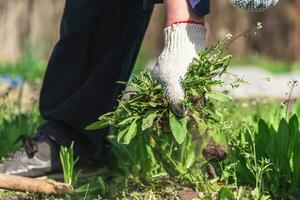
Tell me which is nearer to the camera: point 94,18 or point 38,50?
point 94,18

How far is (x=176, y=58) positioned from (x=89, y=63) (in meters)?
1.01

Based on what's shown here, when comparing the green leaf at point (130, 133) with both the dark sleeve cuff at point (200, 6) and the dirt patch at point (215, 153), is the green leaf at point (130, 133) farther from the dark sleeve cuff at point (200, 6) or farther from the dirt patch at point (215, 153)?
the dark sleeve cuff at point (200, 6)

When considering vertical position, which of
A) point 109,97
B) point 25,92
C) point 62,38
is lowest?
point 25,92

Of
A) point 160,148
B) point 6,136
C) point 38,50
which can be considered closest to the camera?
point 160,148

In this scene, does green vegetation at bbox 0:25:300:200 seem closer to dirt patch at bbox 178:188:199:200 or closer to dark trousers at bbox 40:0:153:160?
dirt patch at bbox 178:188:199:200

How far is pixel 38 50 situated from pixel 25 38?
1.51 meters

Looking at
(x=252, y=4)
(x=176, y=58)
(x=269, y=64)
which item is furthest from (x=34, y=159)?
(x=269, y=64)

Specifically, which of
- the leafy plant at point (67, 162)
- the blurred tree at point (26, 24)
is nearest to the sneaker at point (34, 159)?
the leafy plant at point (67, 162)

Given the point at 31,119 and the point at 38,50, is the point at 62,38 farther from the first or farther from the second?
the point at 38,50

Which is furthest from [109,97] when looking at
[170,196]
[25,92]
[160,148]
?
[25,92]

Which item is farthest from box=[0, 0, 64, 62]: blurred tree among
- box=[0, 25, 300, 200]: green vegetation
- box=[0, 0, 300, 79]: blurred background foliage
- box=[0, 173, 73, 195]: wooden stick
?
box=[0, 173, 73, 195]: wooden stick

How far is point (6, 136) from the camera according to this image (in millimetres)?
3506

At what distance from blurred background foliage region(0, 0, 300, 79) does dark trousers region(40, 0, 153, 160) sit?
538 cm

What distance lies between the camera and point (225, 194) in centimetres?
245
